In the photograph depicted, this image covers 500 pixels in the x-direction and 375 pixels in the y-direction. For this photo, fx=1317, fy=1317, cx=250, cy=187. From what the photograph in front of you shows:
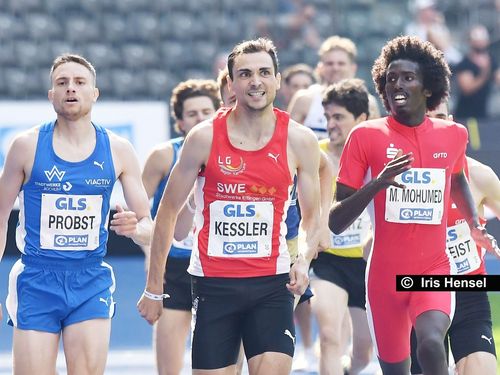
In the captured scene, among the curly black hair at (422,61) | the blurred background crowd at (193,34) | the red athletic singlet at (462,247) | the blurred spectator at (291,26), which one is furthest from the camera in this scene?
the blurred spectator at (291,26)

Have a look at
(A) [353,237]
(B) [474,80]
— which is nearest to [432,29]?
(B) [474,80]

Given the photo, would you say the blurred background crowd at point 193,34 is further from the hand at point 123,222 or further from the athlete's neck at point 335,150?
the hand at point 123,222

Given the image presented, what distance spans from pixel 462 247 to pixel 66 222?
220 cm

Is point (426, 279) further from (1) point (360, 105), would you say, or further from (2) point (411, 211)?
(1) point (360, 105)

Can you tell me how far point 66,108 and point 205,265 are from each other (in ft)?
3.87

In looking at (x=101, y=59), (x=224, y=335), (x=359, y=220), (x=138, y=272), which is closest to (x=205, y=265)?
(x=224, y=335)

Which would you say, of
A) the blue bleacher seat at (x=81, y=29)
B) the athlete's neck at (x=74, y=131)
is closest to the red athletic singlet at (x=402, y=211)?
the athlete's neck at (x=74, y=131)

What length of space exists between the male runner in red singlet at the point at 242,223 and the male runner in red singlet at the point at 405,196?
1.07 ft


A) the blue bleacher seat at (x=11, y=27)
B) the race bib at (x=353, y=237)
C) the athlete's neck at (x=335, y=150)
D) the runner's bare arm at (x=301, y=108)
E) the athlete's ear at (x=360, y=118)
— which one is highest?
the blue bleacher seat at (x=11, y=27)

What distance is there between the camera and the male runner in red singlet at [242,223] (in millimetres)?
6734

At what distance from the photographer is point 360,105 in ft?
30.1

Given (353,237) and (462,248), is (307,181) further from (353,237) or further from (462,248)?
(353,237)

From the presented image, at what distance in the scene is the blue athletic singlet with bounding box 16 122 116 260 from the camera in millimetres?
7020

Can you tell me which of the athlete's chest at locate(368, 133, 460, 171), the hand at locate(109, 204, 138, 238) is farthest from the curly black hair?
the hand at locate(109, 204, 138, 238)
